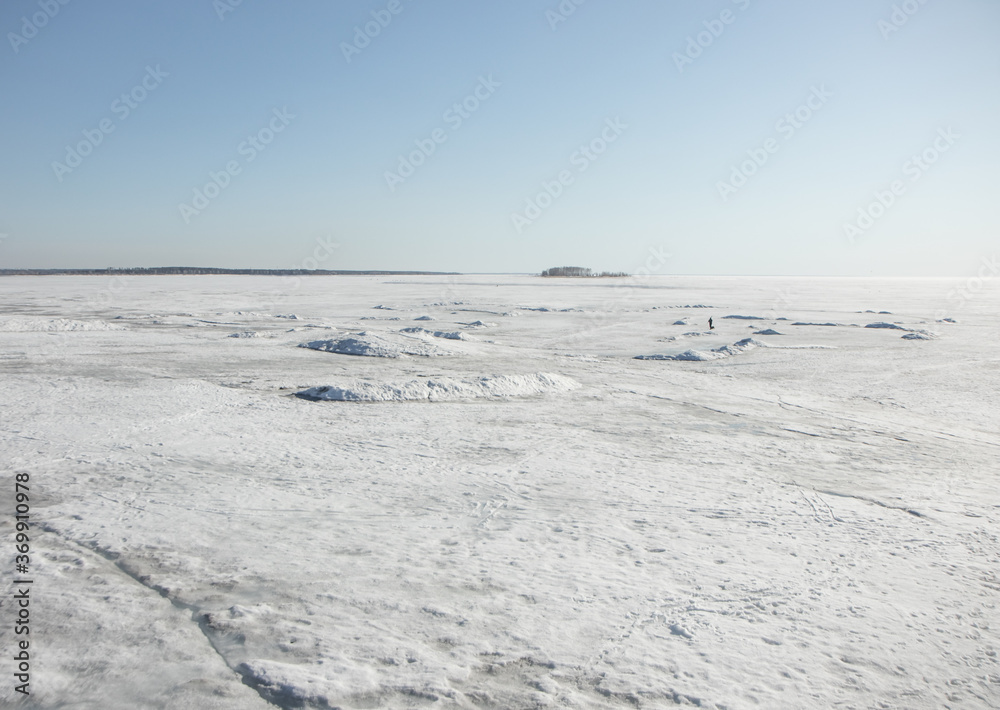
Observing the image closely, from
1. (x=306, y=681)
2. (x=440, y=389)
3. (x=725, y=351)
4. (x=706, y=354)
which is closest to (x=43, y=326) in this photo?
(x=440, y=389)

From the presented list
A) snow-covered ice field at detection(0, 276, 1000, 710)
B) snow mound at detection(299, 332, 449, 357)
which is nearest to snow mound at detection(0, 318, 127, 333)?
snow mound at detection(299, 332, 449, 357)

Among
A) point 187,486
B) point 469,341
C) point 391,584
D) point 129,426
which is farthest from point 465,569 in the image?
point 469,341

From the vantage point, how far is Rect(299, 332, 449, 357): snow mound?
9859mm

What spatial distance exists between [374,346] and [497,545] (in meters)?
7.31

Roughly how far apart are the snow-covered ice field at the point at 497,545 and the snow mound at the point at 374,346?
2.86 metres

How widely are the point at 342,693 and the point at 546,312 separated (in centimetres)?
1919

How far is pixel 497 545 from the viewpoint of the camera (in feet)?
10.2

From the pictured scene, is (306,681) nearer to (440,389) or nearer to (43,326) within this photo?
(440,389)

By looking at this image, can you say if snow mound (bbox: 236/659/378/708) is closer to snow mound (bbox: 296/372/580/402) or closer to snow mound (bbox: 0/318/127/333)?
snow mound (bbox: 296/372/580/402)

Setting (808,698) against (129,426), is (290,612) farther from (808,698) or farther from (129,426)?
(129,426)

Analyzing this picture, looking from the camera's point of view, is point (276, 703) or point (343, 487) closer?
point (276, 703)

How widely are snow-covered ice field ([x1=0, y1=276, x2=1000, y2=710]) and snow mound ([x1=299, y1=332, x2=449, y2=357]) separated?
286cm

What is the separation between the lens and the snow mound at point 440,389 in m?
6.49

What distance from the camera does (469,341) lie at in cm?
1185
